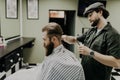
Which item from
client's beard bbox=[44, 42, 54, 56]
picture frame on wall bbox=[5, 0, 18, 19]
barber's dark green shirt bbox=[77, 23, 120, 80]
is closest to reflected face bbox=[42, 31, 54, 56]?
client's beard bbox=[44, 42, 54, 56]

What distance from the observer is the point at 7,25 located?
4855 mm

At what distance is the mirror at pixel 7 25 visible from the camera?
14.7 ft

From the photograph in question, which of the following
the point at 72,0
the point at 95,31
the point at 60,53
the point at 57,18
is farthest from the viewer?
the point at 57,18

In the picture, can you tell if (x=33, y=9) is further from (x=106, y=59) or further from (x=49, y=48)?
(x=49, y=48)

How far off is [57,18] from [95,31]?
4531 millimetres

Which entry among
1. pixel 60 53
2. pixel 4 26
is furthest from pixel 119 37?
pixel 4 26

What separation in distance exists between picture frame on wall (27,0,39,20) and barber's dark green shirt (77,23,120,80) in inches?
156

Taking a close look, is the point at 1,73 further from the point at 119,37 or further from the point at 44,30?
the point at 119,37

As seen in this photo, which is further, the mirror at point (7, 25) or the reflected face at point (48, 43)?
the mirror at point (7, 25)

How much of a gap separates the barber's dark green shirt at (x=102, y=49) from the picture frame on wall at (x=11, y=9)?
125 inches

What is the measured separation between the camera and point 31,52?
6.21 metres

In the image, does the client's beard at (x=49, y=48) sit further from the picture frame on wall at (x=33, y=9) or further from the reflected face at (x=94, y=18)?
the picture frame on wall at (x=33, y=9)

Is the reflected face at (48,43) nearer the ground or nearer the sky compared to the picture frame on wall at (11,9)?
nearer the ground

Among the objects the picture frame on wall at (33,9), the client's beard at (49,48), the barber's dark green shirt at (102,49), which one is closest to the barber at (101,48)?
the barber's dark green shirt at (102,49)
